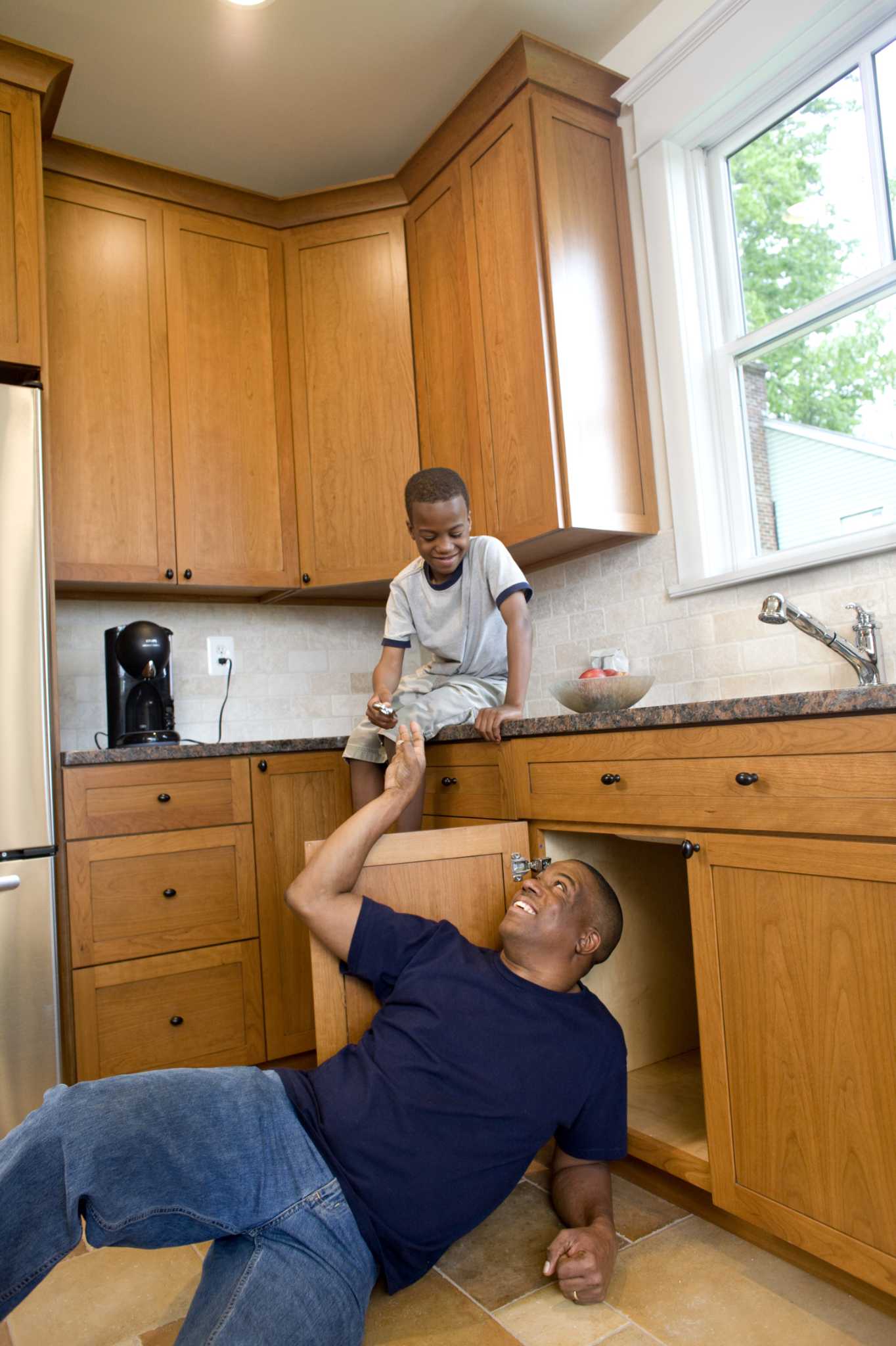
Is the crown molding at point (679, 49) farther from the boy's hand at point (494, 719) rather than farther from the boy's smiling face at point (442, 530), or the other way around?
the boy's hand at point (494, 719)

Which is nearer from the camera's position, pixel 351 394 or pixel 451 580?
pixel 451 580

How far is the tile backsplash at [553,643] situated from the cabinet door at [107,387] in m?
0.28

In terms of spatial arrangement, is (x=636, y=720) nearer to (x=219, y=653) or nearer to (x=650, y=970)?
(x=650, y=970)

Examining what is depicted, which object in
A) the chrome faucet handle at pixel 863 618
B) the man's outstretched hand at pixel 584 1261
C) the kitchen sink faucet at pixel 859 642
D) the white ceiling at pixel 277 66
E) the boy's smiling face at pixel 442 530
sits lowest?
the man's outstretched hand at pixel 584 1261

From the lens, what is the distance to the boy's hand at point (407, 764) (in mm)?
1626

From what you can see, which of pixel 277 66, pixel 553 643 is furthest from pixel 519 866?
pixel 277 66

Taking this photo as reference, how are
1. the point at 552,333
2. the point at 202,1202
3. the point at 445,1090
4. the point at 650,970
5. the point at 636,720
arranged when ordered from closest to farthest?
1. the point at 202,1202
2. the point at 445,1090
3. the point at 636,720
4. the point at 650,970
5. the point at 552,333

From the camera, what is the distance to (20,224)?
237 cm

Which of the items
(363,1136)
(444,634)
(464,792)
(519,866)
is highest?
(444,634)

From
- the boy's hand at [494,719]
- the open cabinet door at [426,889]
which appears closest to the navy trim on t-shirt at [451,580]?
the boy's hand at [494,719]

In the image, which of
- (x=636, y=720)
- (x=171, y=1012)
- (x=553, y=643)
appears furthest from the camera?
(x=553, y=643)

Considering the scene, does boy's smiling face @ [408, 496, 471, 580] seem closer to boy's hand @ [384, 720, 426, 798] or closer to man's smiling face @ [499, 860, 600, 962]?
boy's hand @ [384, 720, 426, 798]

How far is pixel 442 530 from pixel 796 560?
32.1 inches

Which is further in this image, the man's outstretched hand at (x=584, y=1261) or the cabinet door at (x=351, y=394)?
the cabinet door at (x=351, y=394)
